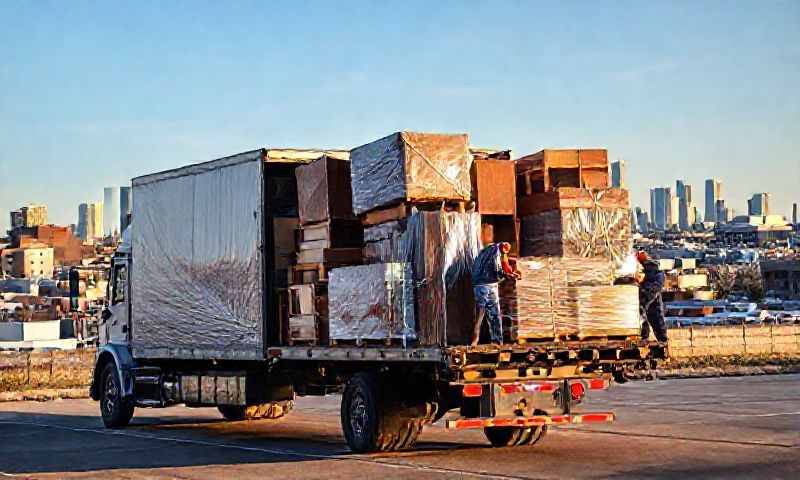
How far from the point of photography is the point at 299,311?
16328mm

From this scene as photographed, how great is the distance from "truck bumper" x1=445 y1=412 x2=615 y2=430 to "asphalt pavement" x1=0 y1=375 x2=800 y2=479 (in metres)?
0.46

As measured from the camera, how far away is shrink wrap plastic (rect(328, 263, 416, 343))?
1426cm

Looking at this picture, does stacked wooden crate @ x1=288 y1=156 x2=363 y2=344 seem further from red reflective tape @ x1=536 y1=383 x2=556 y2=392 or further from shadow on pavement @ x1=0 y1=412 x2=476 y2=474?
red reflective tape @ x1=536 y1=383 x2=556 y2=392

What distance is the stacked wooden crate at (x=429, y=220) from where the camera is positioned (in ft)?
46.2

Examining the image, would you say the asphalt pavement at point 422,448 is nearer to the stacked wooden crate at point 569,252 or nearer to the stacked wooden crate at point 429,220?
the stacked wooden crate at point 569,252

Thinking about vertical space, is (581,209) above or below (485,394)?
above

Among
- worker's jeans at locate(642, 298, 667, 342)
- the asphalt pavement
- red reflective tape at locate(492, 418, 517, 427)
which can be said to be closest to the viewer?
the asphalt pavement

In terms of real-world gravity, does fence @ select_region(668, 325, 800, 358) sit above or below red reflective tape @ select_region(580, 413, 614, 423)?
above

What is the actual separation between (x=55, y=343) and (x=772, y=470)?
55.6m

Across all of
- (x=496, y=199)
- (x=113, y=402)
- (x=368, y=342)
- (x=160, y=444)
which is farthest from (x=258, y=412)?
(x=496, y=199)

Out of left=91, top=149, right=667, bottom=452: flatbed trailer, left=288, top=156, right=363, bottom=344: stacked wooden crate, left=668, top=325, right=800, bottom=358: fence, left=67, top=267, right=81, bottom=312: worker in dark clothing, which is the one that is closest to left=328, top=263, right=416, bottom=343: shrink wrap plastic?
left=91, top=149, right=667, bottom=452: flatbed trailer

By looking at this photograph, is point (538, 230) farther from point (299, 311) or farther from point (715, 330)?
point (715, 330)

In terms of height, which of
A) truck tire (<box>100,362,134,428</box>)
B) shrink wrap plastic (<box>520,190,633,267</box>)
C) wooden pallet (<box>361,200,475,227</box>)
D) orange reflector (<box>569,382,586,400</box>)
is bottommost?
truck tire (<box>100,362,134,428</box>)

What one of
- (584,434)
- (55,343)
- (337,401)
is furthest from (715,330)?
(55,343)
